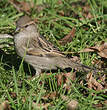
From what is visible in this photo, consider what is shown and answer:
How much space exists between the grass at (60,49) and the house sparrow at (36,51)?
0.25 meters

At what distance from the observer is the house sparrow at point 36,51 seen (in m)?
4.88

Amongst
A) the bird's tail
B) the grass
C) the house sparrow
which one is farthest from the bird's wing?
the grass

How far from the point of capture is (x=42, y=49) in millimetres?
4941

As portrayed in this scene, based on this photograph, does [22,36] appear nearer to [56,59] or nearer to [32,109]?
[56,59]

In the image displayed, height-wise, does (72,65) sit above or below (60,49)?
below

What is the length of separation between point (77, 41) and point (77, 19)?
0.77 meters

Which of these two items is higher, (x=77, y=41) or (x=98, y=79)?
(x=77, y=41)

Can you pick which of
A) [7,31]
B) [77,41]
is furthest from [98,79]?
[7,31]

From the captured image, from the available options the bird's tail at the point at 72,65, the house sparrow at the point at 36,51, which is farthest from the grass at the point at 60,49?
the house sparrow at the point at 36,51

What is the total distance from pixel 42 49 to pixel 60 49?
2.12 feet

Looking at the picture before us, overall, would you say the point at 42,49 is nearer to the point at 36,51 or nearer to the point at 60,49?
the point at 36,51

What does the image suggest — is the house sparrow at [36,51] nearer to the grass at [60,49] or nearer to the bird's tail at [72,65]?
the bird's tail at [72,65]

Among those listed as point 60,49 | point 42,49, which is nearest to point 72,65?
point 42,49

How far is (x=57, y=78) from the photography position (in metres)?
4.48
